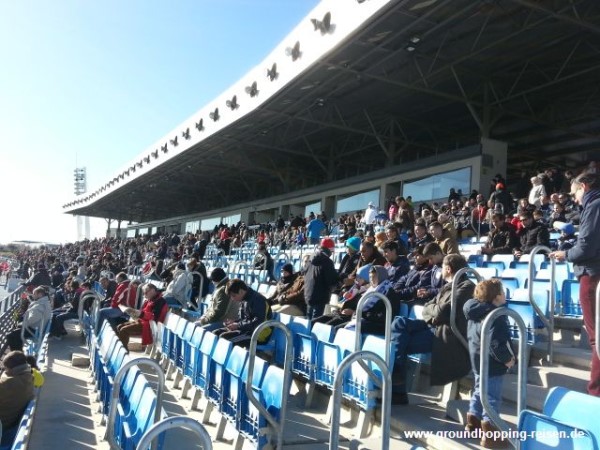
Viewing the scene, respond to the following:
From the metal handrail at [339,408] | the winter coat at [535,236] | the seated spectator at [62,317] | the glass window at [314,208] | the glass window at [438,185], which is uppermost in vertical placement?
the glass window at [438,185]

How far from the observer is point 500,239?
8367mm

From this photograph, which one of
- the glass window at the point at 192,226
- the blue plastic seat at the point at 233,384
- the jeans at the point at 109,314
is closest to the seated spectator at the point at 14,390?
the blue plastic seat at the point at 233,384

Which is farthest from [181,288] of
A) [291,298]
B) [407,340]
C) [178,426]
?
[178,426]

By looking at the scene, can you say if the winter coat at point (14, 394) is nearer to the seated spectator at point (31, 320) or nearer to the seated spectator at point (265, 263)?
the seated spectator at point (31, 320)

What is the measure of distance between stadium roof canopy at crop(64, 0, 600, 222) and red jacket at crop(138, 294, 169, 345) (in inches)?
303

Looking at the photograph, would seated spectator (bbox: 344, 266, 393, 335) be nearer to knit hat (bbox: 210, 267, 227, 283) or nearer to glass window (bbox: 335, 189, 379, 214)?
knit hat (bbox: 210, 267, 227, 283)

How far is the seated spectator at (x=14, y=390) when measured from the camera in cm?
503

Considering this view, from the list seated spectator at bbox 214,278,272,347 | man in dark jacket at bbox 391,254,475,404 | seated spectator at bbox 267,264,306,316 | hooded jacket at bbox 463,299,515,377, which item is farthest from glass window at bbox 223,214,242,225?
hooded jacket at bbox 463,299,515,377

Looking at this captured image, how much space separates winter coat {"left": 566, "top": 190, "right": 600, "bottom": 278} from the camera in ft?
12.0

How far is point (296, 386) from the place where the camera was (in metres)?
5.57

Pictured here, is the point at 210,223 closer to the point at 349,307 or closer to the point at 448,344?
the point at 349,307

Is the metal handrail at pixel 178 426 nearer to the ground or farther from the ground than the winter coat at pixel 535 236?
nearer to the ground

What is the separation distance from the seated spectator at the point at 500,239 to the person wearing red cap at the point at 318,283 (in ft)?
8.78

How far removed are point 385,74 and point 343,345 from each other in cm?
1388
